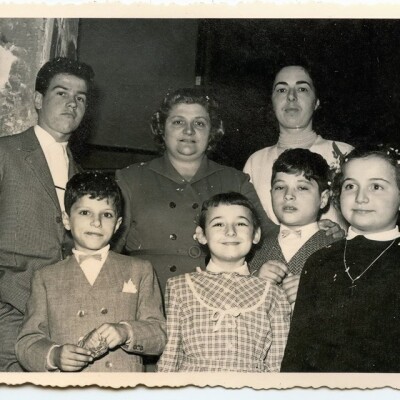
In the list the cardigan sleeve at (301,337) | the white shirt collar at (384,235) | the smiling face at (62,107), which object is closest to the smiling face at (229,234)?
the cardigan sleeve at (301,337)

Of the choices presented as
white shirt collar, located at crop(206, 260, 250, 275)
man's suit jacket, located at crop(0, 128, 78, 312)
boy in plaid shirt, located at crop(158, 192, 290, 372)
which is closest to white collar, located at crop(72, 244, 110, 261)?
man's suit jacket, located at crop(0, 128, 78, 312)

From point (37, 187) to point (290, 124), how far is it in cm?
97

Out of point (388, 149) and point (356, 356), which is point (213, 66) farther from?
point (356, 356)

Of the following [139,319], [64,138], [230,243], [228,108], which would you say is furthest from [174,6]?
[139,319]

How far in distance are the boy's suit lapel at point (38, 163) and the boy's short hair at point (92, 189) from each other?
0.09m

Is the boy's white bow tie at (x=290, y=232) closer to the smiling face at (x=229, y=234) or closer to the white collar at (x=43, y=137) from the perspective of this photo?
the smiling face at (x=229, y=234)

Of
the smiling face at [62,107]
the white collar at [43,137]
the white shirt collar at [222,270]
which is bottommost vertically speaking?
the white shirt collar at [222,270]

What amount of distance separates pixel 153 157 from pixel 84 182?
0.52 metres

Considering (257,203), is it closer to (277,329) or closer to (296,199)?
(296,199)

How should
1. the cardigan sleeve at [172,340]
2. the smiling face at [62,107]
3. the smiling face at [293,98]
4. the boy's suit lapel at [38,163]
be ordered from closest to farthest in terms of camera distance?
the cardigan sleeve at [172,340] → the boy's suit lapel at [38,163] → the smiling face at [62,107] → the smiling face at [293,98]

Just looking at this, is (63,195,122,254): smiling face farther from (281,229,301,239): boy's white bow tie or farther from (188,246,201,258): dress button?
(281,229,301,239): boy's white bow tie

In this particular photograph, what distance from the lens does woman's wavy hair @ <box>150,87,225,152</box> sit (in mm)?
2166

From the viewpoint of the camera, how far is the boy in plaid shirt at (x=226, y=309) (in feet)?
5.81

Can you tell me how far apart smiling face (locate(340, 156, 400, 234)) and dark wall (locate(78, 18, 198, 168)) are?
2.52ft
